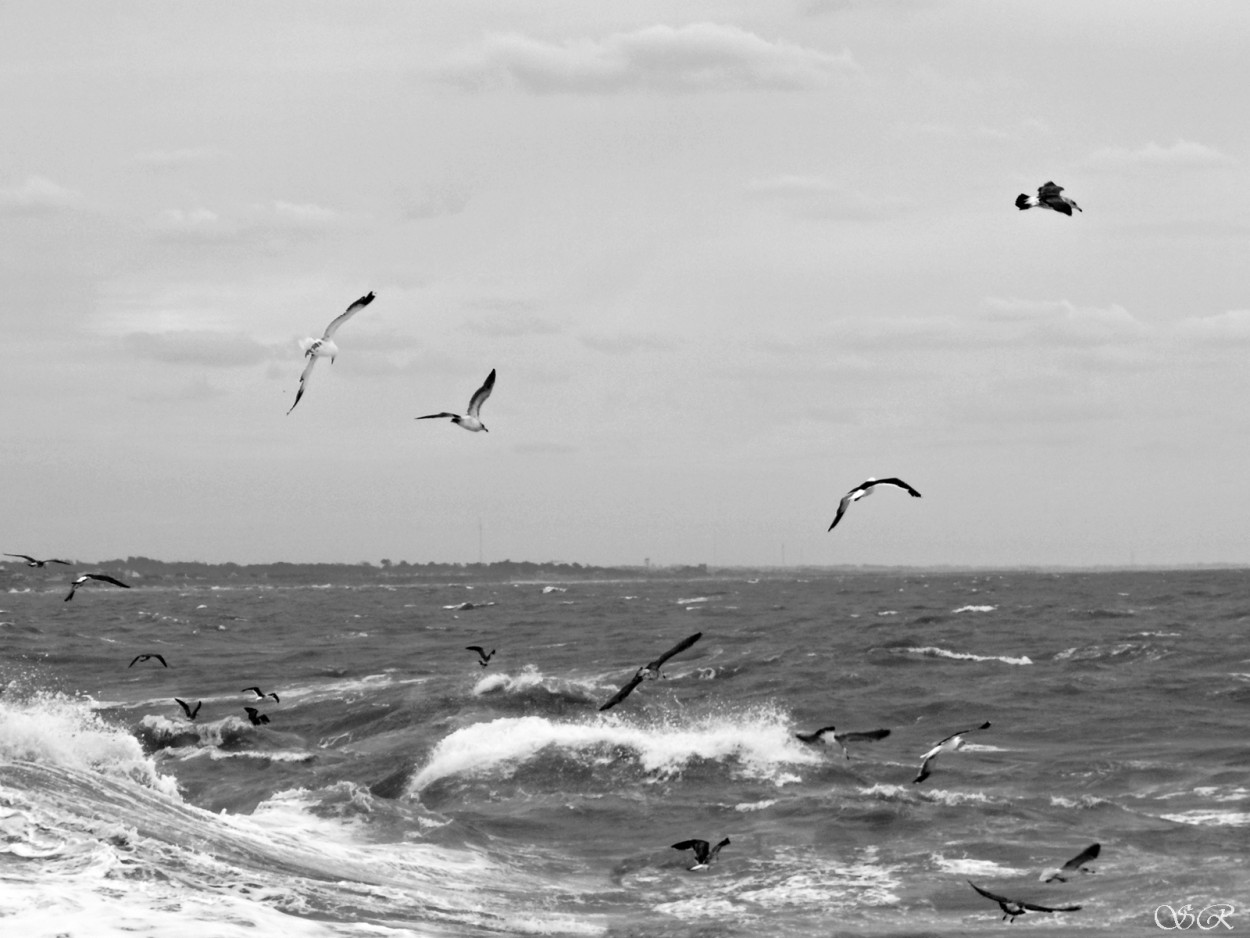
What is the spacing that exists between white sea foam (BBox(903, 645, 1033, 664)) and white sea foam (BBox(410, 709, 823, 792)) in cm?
1597

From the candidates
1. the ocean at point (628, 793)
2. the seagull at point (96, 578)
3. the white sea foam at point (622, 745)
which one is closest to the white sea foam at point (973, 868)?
the ocean at point (628, 793)

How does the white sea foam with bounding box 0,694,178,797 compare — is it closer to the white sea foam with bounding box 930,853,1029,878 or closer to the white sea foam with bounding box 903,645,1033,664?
the white sea foam with bounding box 930,853,1029,878

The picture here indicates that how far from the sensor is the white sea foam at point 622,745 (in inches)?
1053

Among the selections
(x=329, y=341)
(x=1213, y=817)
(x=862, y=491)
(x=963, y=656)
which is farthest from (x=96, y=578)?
(x=963, y=656)

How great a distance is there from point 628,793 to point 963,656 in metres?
24.4

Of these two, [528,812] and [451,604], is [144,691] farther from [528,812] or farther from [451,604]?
[451,604]

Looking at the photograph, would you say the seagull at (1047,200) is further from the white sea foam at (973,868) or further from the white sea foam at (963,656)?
the white sea foam at (963,656)

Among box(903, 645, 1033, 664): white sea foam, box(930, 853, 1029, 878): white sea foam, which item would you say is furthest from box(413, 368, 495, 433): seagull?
box(903, 645, 1033, 664): white sea foam

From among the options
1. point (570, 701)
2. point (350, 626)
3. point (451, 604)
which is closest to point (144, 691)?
point (570, 701)

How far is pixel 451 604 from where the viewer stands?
362 feet

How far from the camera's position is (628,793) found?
2500cm

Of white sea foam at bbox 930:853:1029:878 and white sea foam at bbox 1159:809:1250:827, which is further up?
white sea foam at bbox 1159:809:1250:827

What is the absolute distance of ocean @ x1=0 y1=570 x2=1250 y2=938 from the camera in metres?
16.7

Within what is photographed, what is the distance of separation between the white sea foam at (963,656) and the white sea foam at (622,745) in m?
16.0
